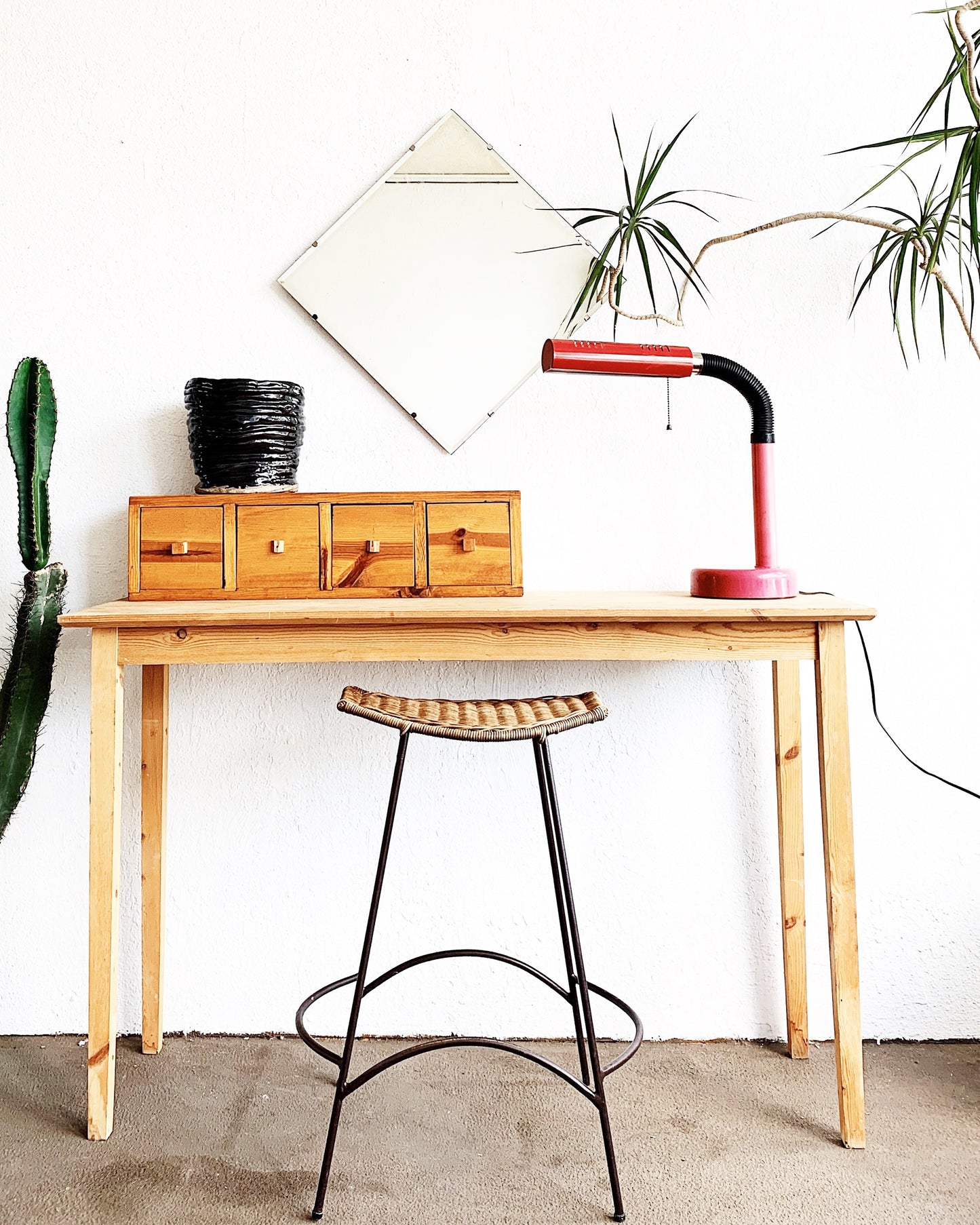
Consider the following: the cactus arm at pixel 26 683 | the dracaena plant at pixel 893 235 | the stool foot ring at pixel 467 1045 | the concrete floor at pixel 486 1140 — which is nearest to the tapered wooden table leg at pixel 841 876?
the concrete floor at pixel 486 1140

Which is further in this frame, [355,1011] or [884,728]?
[884,728]

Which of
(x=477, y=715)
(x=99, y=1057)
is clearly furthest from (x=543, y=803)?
(x=99, y=1057)

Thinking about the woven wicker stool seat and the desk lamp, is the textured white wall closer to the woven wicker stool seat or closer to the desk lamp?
the desk lamp

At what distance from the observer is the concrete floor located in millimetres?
1600

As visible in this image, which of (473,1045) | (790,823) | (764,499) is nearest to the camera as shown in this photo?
(473,1045)

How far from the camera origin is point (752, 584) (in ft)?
6.05

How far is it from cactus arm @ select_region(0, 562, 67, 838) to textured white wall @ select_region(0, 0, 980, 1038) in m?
0.21

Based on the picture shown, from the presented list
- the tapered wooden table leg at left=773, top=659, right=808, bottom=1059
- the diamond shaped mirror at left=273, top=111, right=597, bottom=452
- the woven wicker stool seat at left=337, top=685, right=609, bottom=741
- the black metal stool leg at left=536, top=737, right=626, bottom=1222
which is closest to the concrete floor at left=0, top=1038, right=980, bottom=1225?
the black metal stool leg at left=536, top=737, right=626, bottom=1222

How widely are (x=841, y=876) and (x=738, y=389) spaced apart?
2.98 feet

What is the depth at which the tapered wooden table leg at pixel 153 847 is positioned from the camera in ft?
6.93

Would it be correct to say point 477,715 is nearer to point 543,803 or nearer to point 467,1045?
point 543,803

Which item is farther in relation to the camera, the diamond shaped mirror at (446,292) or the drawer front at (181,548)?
the diamond shaped mirror at (446,292)

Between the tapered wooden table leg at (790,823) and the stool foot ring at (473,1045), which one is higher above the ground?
the tapered wooden table leg at (790,823)

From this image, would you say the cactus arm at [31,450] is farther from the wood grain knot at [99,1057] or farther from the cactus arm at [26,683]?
the wood grain knot at [99,1057]
